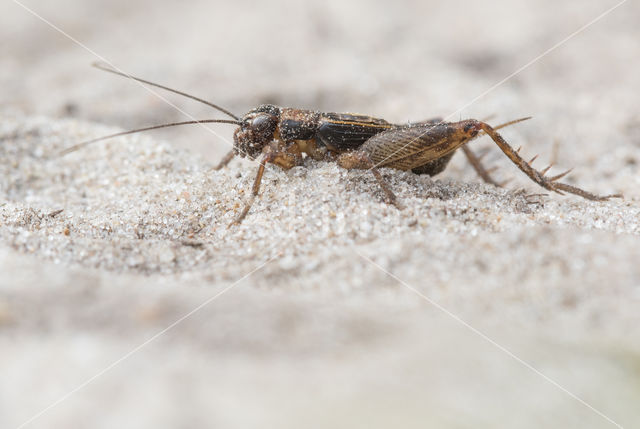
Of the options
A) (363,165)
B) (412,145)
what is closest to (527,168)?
(412,145)

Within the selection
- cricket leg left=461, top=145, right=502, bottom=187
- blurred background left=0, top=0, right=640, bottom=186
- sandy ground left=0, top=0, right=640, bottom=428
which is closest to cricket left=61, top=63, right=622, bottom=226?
sandy ground left=0, top=0, right=640, bottom=428

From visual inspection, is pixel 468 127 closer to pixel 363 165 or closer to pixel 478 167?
pixel 363 165

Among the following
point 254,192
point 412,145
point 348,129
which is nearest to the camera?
point 254,192

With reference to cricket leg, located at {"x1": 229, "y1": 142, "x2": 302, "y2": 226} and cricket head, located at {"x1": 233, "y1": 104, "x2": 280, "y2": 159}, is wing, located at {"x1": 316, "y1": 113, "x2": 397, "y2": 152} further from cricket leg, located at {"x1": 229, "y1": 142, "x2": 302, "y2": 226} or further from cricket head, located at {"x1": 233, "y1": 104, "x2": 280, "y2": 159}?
cricket head, located at {"x1": 233, "y1": 104, "x2": 280, "y2": 159}

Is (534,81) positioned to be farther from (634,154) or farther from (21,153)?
(21,153)

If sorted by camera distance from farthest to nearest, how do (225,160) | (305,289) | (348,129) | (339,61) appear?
(339,61) < (225,160) < (348,129) < (305,289)

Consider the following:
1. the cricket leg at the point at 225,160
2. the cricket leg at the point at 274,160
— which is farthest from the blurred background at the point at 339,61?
the cricket leg at the point at 274,160

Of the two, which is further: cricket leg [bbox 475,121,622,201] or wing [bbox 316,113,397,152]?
wing [bbox 316,113,397,152]

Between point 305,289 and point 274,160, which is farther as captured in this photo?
point 274,160
